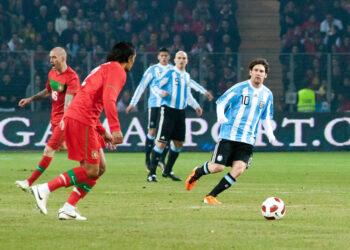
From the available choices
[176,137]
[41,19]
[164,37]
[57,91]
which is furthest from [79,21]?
[57,91]

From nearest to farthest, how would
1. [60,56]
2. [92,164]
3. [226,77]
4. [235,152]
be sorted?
[92,164] → [235,152] → [60,56] → [226,77]

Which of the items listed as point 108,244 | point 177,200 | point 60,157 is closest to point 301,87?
point 60,157

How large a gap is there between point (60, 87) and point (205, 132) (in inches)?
441

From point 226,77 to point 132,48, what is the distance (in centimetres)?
1483

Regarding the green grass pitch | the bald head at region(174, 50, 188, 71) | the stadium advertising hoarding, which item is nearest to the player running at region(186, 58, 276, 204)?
the green grass pitch

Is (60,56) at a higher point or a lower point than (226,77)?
higher

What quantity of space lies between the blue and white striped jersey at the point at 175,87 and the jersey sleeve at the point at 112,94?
6.37m

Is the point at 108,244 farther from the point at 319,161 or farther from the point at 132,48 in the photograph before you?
the point at 319,161

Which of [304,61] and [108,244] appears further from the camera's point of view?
[304,61]

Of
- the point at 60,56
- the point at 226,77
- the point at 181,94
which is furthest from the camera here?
the point at 226,77

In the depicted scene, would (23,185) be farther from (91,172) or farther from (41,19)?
(41,19)

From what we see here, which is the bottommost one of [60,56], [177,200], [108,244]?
[177,200]

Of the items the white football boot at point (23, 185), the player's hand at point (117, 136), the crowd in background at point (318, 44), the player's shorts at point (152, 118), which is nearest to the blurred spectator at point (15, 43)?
the crowd in background at point (318, 44)

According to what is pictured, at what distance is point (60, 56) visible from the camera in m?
11.9
